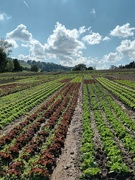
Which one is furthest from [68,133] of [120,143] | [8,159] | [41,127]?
[8,159]

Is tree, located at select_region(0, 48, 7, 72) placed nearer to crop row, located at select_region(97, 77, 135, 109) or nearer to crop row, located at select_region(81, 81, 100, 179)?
crop row, located at select_region(97, 77, 135, 109)

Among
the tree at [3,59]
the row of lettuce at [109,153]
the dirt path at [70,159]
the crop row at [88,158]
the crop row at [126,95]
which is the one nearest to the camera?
the crop row at [88,158]

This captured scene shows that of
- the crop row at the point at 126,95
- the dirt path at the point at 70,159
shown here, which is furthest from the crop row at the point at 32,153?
the crop row at the point at 126,95

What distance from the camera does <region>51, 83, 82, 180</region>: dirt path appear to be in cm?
923

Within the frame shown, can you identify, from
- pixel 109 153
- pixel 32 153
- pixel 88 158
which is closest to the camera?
pixel 88 158

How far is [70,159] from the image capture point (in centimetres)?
1070

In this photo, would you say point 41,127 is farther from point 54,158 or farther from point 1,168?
point 1,168

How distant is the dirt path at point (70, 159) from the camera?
9.23 m

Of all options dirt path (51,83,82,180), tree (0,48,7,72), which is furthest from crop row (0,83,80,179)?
tree (0,48,7,72)

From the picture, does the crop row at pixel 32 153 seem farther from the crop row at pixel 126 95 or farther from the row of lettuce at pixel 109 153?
the crop row at pixel 126 95

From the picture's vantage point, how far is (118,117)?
18.4m

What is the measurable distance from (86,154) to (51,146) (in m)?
2.01

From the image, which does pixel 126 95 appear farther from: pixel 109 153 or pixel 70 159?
pixel 70 159

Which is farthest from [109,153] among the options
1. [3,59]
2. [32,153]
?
[3,59]
